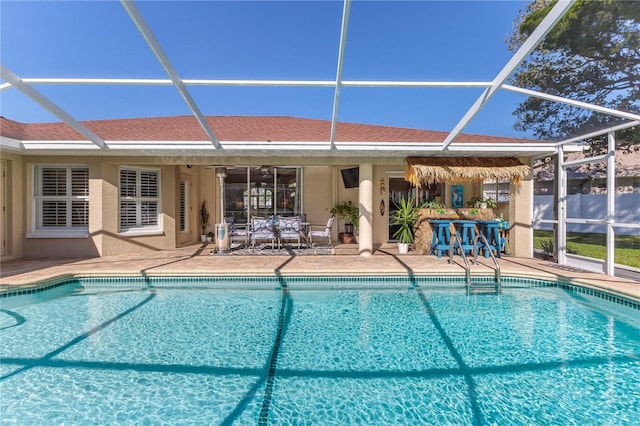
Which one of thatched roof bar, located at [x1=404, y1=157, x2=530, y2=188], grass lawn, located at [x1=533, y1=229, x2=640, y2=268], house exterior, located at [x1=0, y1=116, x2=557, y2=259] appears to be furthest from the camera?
grass lawn, located at [x1=533, y1=229, x2=640, y2=268]

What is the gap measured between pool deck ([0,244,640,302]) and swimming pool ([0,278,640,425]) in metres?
0.55

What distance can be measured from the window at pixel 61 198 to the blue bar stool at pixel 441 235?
11.3 meters

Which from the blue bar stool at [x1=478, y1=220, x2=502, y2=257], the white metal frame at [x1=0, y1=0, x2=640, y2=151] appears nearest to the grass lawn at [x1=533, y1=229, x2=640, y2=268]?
the blue bar stool at [x1=478, y1=220, x2=502, y2=257]

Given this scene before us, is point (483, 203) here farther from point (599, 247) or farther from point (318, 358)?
point (318, 358)

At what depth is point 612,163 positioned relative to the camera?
24.3ft

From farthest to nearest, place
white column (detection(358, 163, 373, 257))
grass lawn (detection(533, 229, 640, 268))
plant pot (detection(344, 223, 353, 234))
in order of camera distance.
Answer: plant pot (detection(344, 223, 353, 234))
grass lawn (detection(533, 229, 640, 268))
white column (detection(358, 163, 373, 257))

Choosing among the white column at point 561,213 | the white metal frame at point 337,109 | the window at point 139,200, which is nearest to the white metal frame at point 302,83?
the white metal frame at point 337,109

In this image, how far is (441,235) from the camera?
385 inches

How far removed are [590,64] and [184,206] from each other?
42.7 ft

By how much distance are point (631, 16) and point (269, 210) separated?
37.8 ft

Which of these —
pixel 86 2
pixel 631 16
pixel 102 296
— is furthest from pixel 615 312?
pixel 86 2

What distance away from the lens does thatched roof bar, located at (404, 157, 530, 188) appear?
9.84 metres

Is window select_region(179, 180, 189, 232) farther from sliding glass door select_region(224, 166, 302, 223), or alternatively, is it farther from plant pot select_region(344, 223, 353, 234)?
plant pot select_region(344, 223, 353, 234)

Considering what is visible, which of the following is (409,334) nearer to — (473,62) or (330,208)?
(473,62)
